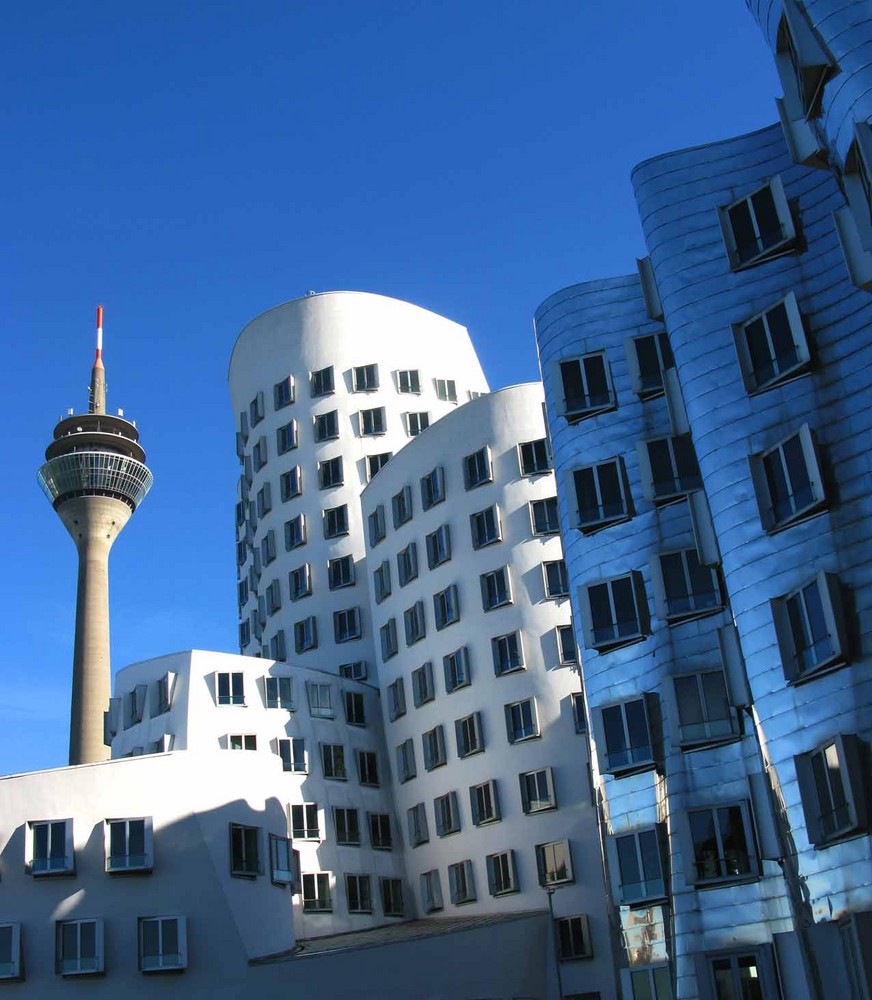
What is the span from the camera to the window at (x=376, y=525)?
5431cm

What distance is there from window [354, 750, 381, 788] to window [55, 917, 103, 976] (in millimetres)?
15751

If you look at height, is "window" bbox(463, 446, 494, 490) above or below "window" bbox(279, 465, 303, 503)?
below

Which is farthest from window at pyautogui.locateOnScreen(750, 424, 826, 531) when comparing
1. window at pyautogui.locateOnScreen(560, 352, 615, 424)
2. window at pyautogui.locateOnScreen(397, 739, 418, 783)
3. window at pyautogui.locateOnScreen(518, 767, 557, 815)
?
window at pyautogui.locateOnScreen(397, 739, 418, 783)

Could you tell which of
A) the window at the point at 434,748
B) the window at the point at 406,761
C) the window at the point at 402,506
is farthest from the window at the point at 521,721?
the window at the point at 402,506

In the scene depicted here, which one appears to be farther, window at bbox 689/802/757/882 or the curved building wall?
the curved building wall

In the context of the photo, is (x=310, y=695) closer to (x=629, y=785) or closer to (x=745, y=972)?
(x=629, y=785)

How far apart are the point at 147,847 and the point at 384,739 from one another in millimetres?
16457

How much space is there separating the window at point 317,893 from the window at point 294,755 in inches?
159

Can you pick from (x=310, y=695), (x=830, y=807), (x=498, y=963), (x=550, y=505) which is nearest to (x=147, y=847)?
(x=498, y=963)

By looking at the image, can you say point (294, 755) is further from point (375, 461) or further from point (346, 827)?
point (375, 461)

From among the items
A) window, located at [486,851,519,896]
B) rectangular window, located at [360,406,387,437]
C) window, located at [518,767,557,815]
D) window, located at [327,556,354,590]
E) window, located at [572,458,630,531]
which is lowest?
window, located at [486,851,519,896]

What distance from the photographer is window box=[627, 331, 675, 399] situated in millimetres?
31625

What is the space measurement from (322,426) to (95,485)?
122ft

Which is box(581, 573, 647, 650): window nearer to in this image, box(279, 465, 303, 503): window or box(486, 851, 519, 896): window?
box(486, 851, 519, 896): window
